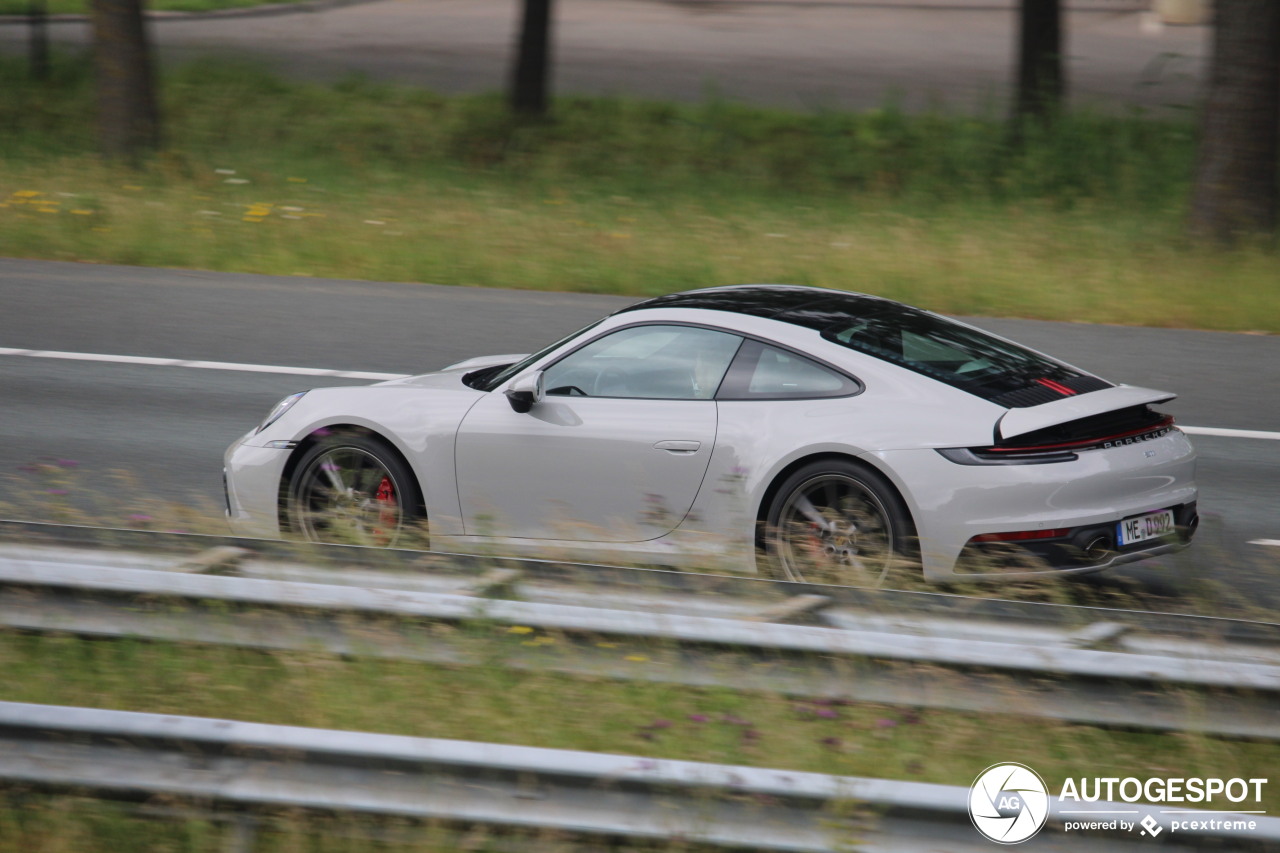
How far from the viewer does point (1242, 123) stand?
45.2 feet

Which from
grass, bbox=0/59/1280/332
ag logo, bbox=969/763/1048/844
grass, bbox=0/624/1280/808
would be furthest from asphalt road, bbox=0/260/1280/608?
ag logo, bbox=969/763/1048/844

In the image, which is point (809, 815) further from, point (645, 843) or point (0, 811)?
point (0, 811)

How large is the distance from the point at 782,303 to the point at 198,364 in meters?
5.66

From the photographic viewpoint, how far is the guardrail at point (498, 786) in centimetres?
324

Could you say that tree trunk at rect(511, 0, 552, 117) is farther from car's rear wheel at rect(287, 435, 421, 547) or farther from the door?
the door

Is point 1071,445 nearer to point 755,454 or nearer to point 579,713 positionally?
point 755,454

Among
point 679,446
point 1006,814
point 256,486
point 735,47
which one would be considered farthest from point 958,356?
point 735,47

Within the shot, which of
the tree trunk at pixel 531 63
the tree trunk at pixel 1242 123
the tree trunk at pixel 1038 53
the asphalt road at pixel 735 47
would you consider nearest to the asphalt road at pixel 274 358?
the tree trunk at pixel 1242 123

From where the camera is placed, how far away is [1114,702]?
3.93 metres

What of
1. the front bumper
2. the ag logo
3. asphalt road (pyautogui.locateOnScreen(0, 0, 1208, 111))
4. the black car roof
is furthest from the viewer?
asphalt road (pyautogui.locateOnScreen(0, 0, 1208, 111))

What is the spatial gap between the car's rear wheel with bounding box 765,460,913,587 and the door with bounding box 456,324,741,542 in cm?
42

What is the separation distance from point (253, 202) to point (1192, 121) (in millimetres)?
12437

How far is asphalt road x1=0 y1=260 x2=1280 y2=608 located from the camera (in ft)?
26.2

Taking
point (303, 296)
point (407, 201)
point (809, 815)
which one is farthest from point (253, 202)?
point (809, 815)
